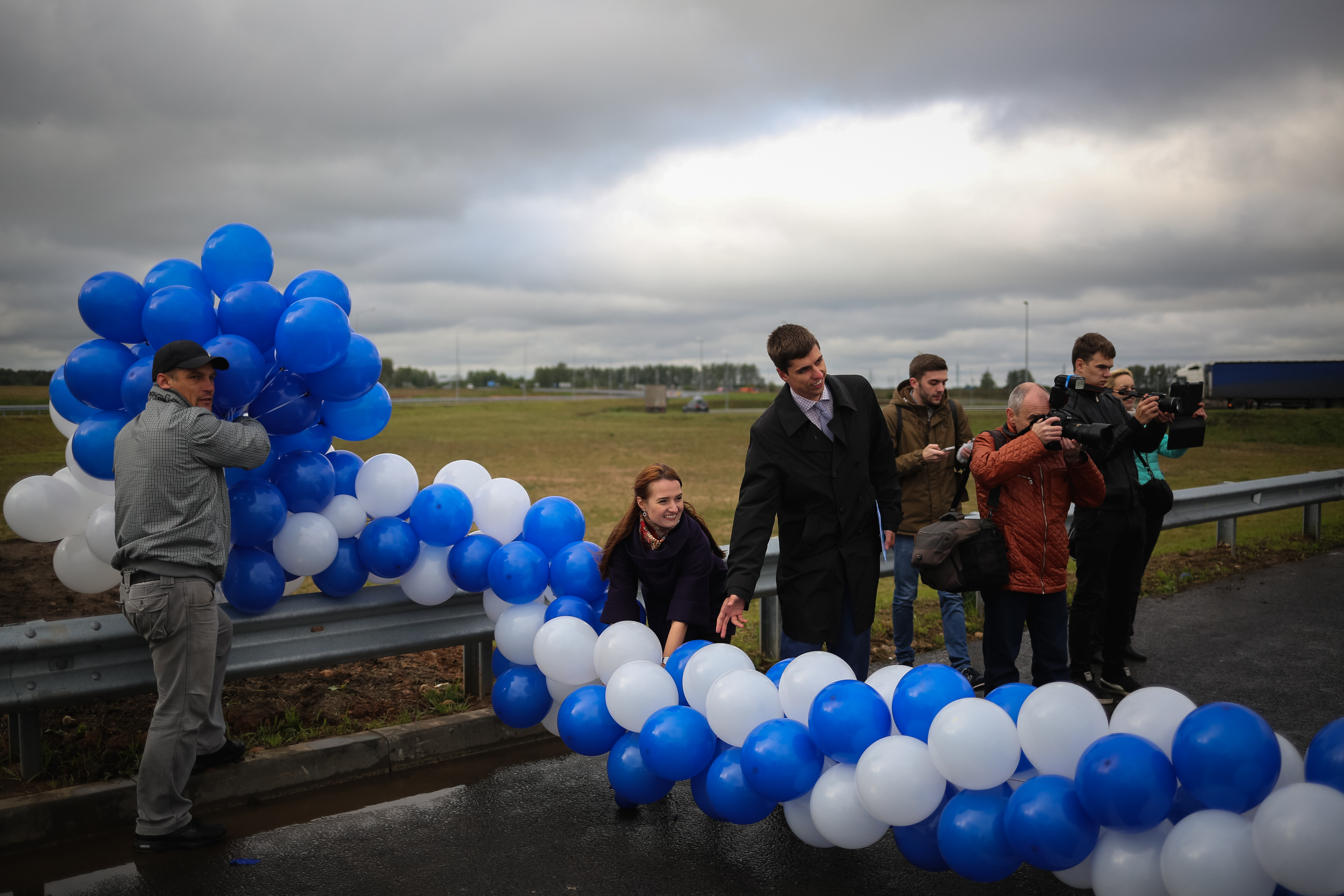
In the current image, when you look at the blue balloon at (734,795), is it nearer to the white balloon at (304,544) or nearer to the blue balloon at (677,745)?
the blue balloon at (677,745)

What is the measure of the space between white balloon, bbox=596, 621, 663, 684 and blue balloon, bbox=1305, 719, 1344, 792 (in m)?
2.44

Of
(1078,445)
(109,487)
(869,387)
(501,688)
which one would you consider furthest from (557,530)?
(1078,445)

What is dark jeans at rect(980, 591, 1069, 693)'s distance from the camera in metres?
4.63

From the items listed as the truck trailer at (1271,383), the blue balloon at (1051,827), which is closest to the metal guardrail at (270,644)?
the blue balloon at (1051,827)

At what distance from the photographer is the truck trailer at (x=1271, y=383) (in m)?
20.5

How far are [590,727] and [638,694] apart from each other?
324mm

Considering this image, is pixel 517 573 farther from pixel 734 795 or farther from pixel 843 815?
pixel 843 815

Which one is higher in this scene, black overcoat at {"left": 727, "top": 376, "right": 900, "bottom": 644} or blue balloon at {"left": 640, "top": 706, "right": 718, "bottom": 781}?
black overcoat at {"left": 727, "top": 376, "right": 900, "bottom": 644}

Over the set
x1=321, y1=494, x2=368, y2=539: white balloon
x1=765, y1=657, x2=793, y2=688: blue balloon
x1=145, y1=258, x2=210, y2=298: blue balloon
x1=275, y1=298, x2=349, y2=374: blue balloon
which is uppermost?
x1=145, y1=258, x2=210, y2=298: blue balloon

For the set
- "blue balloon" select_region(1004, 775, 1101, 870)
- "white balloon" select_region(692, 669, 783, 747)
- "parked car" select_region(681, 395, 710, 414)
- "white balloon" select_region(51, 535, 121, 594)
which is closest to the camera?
"blue balloon" select_region(1004, 775, 1101, 870)

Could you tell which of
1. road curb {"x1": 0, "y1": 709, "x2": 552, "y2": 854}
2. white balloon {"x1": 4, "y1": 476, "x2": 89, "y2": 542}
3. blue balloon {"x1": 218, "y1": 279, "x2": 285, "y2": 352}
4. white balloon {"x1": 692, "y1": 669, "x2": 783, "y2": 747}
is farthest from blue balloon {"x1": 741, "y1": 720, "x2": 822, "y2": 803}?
white balloon {"x1": 4, "y1": 476, "x2": 89, "y2": 542}

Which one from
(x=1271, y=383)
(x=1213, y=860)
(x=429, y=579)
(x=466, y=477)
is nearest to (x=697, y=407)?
(x=1271, y=383)

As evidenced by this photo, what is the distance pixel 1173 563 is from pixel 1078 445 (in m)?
6.10

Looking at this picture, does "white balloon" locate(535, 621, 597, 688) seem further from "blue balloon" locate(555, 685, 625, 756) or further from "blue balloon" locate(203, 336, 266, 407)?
"blue balloon" locate(203, 336, 266, 407)
